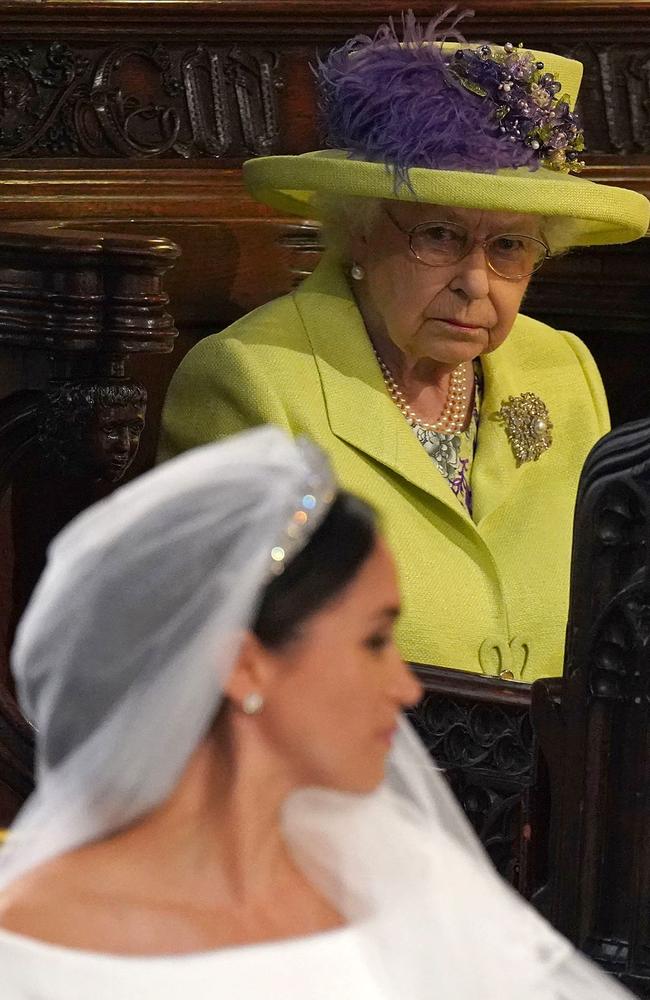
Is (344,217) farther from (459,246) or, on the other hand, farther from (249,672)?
(249,672)

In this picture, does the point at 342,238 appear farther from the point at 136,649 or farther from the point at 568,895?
the point at 136,649

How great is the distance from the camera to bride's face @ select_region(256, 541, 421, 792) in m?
1.27

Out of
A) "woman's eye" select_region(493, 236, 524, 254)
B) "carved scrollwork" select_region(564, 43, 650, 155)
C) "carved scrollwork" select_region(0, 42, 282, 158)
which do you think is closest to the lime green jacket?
"woman's eye" select_region(493, 236, 524, 254)

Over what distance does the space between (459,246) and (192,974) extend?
6.33 feet

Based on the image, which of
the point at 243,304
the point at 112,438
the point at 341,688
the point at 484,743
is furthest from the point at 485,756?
the point at 341,688

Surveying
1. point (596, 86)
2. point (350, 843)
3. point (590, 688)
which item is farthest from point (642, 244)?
point (350, 843)

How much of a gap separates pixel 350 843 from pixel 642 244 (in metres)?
A: 2.50

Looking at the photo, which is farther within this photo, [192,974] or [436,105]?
[436,105]

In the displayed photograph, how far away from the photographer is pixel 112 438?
2537 mm

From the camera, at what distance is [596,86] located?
12.1 feet

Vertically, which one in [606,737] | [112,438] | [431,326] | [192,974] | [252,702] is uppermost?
[431,326]

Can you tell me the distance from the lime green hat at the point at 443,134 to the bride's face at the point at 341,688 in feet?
5.50

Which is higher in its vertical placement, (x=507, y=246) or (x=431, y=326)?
(x=507, y=246)

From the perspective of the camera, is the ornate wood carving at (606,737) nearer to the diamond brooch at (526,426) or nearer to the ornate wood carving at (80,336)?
the ornate wood carving at (80,336)
